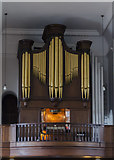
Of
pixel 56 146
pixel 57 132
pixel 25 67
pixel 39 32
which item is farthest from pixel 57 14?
pixel 56 146

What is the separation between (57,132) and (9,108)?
369cm

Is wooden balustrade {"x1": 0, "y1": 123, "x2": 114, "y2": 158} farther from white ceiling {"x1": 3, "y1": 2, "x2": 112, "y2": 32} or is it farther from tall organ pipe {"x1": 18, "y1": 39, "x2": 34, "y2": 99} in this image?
white ceiling {"x1": 3, "y1": 2, "x2": 112, "y2": 32}

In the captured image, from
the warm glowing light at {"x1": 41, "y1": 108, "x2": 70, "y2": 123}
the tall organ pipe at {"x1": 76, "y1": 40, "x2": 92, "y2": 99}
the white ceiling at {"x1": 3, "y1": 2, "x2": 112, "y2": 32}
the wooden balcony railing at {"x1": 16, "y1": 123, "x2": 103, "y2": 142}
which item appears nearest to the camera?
the wooden balcony railing at {"x1": 16, "y1": 123, "x2": 103, "y2": 142}

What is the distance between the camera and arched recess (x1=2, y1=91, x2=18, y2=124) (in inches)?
573

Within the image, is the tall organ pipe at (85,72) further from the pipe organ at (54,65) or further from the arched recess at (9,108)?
the arched recess at (9,108)

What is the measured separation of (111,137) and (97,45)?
14.9 feet

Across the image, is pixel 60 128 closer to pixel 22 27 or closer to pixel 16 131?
pixel 16 131

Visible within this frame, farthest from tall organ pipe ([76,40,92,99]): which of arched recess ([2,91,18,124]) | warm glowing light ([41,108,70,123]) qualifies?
arched recess ([2,91,18,124])

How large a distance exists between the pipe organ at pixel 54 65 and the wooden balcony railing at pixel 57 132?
3.24 ft

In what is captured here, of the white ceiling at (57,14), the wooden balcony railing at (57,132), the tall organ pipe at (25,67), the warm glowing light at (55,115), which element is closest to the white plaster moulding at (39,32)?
the white ceiling at (57,14)

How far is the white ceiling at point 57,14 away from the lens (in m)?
12.2

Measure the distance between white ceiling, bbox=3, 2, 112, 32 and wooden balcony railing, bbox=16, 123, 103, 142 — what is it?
11.8ft

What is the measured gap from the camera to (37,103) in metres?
13.0

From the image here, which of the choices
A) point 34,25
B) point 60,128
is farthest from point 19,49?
point 60,128
